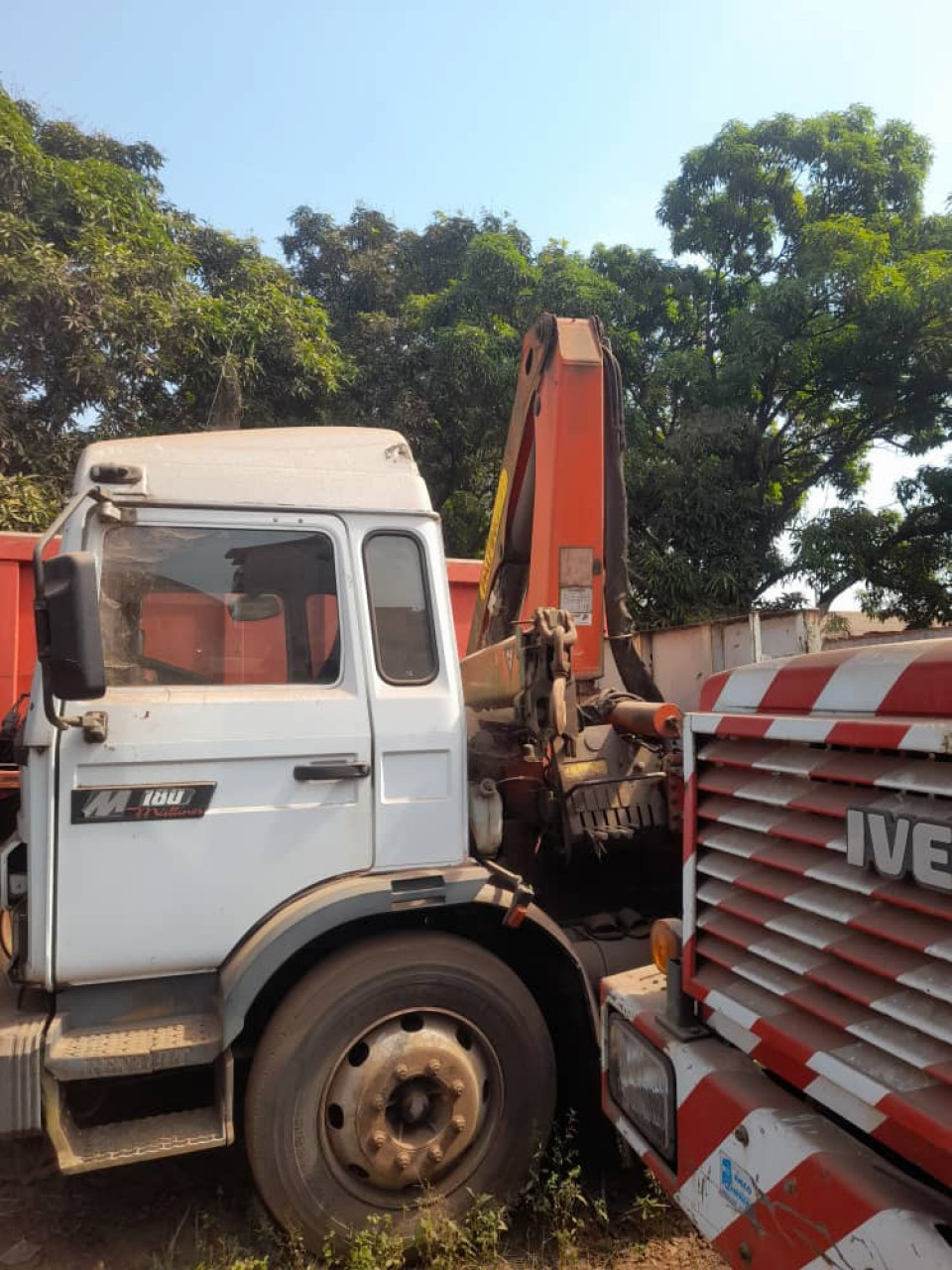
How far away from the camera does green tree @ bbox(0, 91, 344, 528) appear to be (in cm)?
785

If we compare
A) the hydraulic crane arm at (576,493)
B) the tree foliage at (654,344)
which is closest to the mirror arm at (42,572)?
the hydraulic crane arm at (576,493)

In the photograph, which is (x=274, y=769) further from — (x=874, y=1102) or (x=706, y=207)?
(x=706, y=207)

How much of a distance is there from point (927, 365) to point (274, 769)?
10156 mm

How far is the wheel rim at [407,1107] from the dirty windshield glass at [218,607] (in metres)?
1.18

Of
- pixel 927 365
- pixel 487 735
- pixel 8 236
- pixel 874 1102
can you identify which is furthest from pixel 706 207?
pixel 874 1102

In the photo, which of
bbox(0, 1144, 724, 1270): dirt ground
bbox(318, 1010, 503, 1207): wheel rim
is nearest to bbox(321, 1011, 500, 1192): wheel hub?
bbox(318, 1010, 503, 1207): wheel rim

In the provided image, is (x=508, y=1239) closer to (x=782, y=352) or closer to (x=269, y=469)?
(x=269, y=469)

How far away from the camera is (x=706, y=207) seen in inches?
457

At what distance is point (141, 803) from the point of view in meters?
2.63

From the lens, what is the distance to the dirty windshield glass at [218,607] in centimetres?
272

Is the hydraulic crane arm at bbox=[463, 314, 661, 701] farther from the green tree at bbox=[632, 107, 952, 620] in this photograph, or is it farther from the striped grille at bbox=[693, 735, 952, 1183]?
the green tree at bbox=[632, 107, 952, 620]

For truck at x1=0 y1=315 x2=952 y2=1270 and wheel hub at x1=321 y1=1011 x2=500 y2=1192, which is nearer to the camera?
truck at x1=0 y1=315 x2=952 y2=1270

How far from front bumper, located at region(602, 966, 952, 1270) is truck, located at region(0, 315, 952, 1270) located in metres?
0.01

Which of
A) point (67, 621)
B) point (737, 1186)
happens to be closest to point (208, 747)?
point (67, 621)
